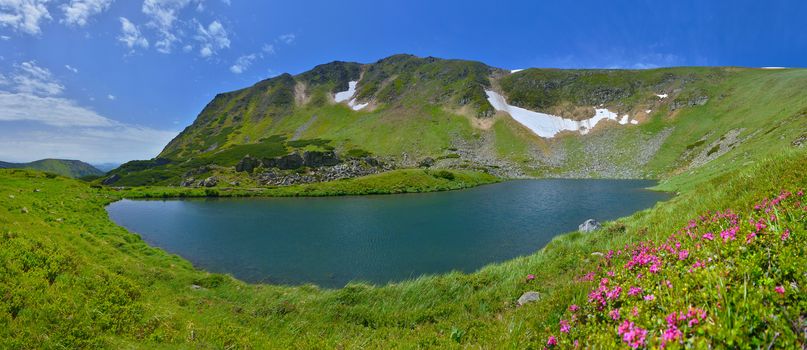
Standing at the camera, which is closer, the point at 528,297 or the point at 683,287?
the point at 683,287

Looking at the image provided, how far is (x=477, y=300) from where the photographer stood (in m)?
15.9

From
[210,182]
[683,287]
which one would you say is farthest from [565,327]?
[210,182]

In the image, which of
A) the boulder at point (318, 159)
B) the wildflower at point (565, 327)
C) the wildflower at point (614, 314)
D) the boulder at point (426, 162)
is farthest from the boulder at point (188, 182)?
the wildflower at point (614, 314)

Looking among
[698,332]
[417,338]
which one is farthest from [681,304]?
[417,338]

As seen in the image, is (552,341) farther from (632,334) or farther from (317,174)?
(317,174)

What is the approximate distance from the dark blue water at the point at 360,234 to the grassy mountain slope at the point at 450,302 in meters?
7.37

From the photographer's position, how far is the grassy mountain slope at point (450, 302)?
5.61 metres

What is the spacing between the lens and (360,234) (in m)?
41.4

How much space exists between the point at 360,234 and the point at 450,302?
85.2ft

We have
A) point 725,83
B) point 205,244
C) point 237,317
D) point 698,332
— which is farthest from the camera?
point 725,83

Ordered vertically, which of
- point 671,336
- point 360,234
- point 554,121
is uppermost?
point 554,121

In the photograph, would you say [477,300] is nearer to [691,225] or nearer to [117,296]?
[691,225]

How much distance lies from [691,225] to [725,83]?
663ft

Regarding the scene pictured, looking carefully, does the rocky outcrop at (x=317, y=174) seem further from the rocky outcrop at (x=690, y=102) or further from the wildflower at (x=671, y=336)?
the rocky outcrop at (x=690, y=102)
